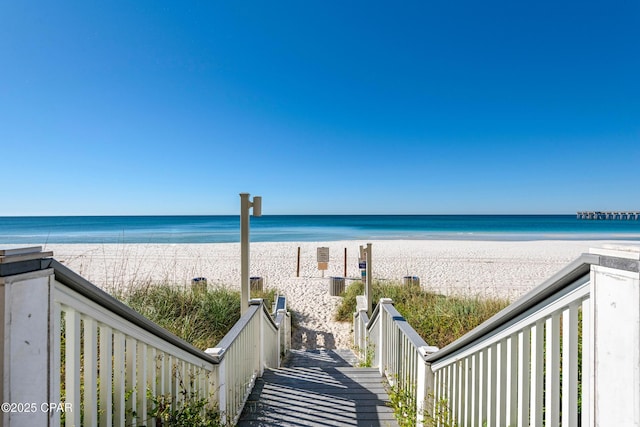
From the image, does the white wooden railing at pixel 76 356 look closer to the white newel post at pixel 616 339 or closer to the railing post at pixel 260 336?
the railing post at pixel 260 336

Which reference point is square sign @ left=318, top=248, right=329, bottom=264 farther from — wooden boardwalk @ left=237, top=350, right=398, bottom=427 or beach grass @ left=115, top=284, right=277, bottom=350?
wooden boardwalk @ left=237, top=350, right=398, bottom=427

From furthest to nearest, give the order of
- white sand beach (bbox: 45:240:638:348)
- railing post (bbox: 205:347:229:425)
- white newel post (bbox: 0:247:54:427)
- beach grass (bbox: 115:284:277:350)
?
white sand beach (bbox: 45:240:638:348), beach grass (bbox: 115:284:277:350), railing post (bbox: 205:347:229:425), white newel post (bbox: 0:247:54:427)

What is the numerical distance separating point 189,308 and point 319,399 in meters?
3.12

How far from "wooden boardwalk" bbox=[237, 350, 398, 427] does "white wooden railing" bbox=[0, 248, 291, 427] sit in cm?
75

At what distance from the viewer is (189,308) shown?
5352mm

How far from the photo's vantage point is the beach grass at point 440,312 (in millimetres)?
4855

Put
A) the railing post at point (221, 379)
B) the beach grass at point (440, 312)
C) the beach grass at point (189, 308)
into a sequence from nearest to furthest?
the railing post at point (221, 379), the beach grass at point (189, 308), the beach grass at point (440, 312)

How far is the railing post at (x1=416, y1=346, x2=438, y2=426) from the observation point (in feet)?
7.91

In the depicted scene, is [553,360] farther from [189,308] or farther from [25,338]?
[189,308]

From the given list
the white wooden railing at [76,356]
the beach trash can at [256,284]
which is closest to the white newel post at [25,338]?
the white wooden railing at [76,356]

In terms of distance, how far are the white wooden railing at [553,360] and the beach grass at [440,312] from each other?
2603 millimetres

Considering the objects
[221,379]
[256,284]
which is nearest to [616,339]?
[221,379]

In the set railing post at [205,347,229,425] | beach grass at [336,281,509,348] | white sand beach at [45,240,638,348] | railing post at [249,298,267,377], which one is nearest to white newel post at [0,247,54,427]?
railing post at [205,347,229,425]

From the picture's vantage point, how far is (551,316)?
4.23ft
